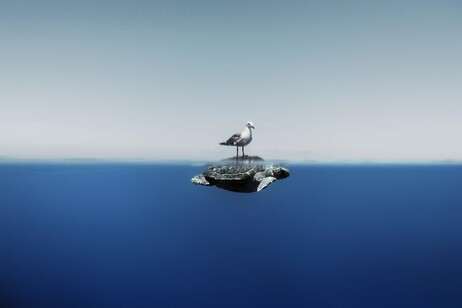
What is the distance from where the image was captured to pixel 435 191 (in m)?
6.62

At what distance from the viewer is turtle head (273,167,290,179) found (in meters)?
3.85

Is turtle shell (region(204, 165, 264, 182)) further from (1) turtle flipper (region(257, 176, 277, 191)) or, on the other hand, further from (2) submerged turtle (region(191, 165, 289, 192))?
(1) turtle flipper (region(257, 176, 277, 191))

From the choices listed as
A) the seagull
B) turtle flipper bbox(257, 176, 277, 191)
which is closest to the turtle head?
turtle flipper bbox(257, 176, 277, 191)

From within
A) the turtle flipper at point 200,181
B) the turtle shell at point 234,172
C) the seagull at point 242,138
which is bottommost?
the turtle flipper at point 200,181

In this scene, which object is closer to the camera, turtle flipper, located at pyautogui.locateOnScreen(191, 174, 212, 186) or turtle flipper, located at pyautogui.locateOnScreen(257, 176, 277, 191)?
turtle flipper, located at pyautogui.locateOnScreen(257, 176, 277, 191)

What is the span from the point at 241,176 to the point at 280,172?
60cm

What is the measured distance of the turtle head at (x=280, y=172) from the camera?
12.6ft

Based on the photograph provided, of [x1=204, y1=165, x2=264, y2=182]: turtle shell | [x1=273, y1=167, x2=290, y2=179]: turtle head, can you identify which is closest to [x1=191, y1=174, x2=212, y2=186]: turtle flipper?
[x1=204, y1=165, x2=264, y2=182]: turtle shell

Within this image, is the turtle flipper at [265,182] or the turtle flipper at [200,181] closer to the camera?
the turtle flipper at [265,182]

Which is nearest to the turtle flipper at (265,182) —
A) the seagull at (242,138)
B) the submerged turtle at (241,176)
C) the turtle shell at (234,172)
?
the submerged turtle at (241,176)

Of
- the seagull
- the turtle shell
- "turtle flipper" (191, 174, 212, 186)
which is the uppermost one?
the seagull

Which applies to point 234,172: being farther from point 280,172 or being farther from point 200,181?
point 280,172

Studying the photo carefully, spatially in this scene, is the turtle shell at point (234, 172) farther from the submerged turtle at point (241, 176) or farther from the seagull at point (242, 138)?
the seagull at point (242, 138)

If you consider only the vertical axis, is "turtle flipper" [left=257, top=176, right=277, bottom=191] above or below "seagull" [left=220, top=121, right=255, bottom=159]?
below
